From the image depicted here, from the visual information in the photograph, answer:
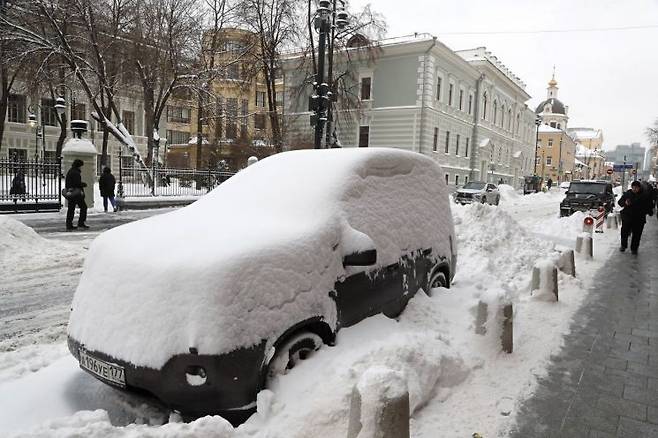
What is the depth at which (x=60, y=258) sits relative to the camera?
8.70 m

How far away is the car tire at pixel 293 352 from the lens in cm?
316

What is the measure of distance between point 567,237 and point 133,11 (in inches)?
917

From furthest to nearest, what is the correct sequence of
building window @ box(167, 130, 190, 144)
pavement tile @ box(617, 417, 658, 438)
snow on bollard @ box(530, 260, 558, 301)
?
1. building window @ box(167, 130, 190, 144)
2. snow on bollard @ box(530, 260, 558, 301)
3. pavement tile @ box(617, 417, 658, 438)

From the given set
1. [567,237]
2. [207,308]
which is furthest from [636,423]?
[567,237]

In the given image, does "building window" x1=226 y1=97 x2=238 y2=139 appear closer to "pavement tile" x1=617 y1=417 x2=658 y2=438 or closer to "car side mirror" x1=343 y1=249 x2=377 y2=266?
"car side mirror" x1=343 y1=249 x2=377 y2=266

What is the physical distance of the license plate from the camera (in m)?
3.01

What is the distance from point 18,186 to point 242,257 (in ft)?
54.9

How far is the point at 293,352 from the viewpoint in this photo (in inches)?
130

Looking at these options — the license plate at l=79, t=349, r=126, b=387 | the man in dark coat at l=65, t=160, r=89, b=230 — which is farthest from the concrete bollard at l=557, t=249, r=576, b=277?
the man in dark coat at l=65, t=160, r=89, b=230

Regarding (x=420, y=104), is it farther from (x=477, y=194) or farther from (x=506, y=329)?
(x=506, y=329)

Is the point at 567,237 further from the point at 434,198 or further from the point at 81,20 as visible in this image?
the point at 81,20

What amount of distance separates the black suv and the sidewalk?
49.3 ft

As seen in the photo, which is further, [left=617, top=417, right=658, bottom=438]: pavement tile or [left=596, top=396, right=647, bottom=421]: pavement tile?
[left=596, top=396, right=647, bottom=421]: pavement tile

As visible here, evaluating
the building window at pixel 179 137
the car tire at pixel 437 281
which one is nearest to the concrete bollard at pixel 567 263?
the car tire at pixel 437 281
